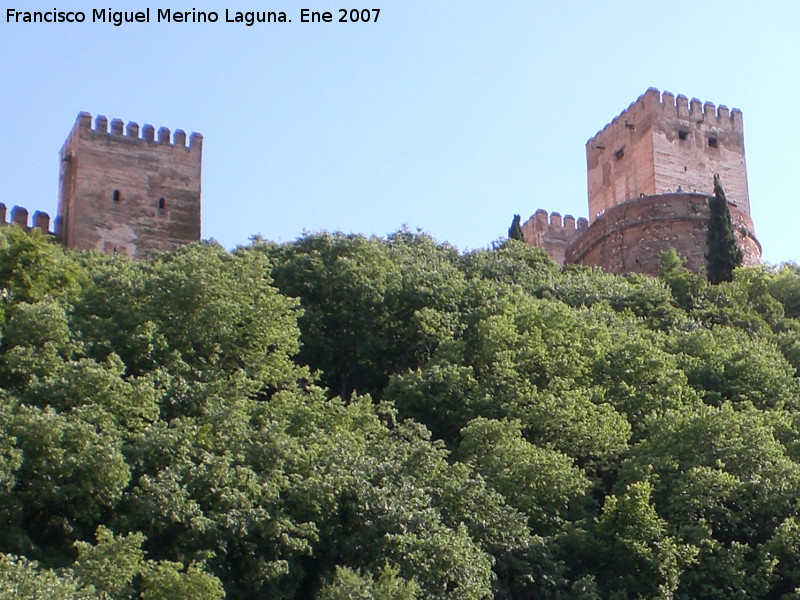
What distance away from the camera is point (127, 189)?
4519 centimetres

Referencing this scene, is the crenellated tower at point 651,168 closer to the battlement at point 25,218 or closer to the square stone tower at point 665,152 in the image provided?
the square stone tower at point 665,152

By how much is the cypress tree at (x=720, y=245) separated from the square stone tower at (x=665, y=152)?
341 inches

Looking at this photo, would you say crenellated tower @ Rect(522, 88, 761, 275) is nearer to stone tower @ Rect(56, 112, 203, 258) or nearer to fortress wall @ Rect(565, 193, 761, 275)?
fortress wall @ Rect(565, 193, 761, 275)

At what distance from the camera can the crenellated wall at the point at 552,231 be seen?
170ft

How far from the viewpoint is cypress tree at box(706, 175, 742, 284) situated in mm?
38469

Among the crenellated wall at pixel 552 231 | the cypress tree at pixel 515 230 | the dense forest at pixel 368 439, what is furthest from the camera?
the crenellated wall at pixel 552 231

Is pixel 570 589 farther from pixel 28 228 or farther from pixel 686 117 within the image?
pixel 686 117

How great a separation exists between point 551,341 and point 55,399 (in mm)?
10167

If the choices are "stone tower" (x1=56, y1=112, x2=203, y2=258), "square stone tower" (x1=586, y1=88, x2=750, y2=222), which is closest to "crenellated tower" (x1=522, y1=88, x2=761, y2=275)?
"square stone tower" (x1=586, y1=88, x2=750, y2=222)

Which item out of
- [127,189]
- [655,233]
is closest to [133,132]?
[127,189]

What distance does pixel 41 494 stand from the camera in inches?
727

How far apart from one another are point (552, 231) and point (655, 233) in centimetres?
981

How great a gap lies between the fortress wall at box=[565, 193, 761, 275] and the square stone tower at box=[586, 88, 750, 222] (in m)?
4.75

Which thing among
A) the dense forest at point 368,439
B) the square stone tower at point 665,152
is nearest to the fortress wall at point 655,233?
the square stone tower at point 665,152
